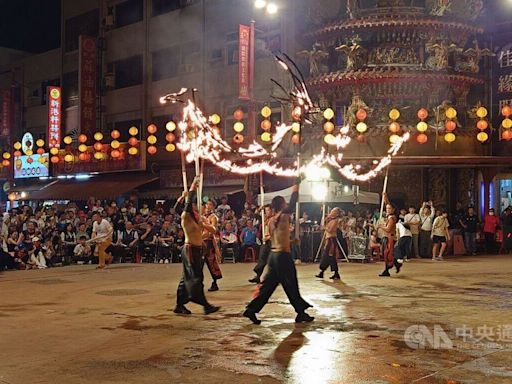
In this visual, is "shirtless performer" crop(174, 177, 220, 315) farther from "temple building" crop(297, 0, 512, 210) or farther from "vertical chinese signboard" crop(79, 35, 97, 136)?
"vertical chinese signboard" crop(79, 35, 97, 136)

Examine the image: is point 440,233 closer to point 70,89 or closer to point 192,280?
point 192,280

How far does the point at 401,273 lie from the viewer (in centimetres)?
1522

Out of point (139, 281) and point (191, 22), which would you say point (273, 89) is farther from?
point (139, 281)

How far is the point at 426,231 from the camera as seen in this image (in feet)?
66.5

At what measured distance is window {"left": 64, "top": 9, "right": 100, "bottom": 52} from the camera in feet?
109

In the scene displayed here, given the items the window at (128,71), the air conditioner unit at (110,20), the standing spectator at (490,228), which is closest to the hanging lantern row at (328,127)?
the standing spectator at (490,228)

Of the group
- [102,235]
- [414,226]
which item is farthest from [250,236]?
[414,226]

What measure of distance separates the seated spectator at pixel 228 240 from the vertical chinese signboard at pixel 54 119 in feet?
48.3

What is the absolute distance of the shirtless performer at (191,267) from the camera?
977 cm

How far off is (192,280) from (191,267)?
0.20 m

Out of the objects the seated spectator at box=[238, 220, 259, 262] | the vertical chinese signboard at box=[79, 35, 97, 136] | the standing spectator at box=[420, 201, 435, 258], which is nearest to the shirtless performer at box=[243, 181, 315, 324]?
the seated spectator at box=[238, 220, 259, 262]

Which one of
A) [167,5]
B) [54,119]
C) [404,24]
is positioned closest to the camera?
[404,24]

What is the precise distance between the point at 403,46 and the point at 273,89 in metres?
5.11

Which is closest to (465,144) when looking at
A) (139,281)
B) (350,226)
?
(350,226)
